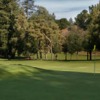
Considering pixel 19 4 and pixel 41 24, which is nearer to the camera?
pixel 41 24

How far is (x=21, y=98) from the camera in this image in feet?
38.5

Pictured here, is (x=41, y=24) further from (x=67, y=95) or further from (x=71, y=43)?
(x=67, y=95)

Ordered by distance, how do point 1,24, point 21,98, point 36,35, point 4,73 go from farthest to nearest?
point 1,24, point 36,35, point 4,73, point 21,98

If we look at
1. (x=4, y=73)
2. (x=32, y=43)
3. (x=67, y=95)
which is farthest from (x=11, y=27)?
(x=67, y=95)

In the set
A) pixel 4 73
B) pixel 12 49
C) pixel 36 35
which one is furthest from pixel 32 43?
pixel 4 73

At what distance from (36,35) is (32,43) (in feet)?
8.75

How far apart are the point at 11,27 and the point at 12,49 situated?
5651mm

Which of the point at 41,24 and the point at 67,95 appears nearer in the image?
the point at 67,95

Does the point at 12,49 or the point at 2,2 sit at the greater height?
the point at 2,2

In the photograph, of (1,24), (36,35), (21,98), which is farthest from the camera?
(1,24)

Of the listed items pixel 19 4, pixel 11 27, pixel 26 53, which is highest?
pixel 19 4

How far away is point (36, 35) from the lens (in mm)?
75500

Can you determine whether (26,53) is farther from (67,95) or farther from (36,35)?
(67,95)

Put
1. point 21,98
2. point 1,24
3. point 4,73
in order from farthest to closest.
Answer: point 1,24 → point 4,73 → point 21,98
